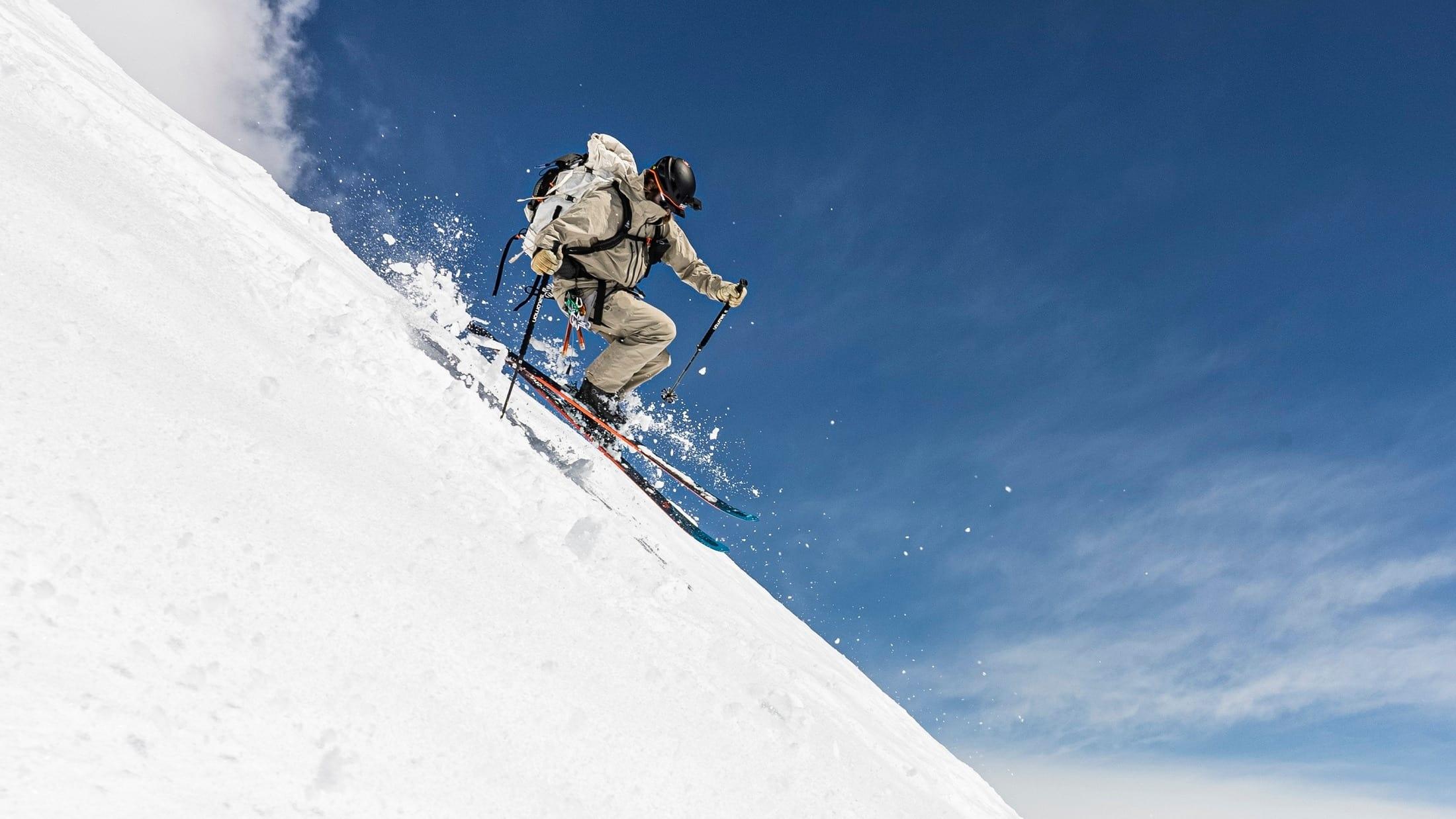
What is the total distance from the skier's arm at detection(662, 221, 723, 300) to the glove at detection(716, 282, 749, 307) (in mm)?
18

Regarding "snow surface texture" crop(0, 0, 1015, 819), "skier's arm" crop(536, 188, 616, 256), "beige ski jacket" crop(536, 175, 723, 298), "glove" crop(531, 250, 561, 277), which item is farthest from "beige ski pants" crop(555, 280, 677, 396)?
"snow surface texture" crop(0, 0, 1015, 819)

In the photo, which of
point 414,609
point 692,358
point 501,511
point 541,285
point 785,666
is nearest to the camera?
point 414,609

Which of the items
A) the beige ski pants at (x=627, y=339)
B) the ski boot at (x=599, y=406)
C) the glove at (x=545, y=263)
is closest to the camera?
the glove at (x=545, y=263)

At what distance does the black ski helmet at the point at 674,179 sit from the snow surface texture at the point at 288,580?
142 inches

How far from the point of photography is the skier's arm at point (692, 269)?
8.70 meters

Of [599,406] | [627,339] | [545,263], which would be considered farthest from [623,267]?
[599,406]

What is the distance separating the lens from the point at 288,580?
7.34 ft

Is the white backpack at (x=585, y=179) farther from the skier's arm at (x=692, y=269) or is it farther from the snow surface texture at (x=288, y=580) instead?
the snow surface texture at (x=288, y=580)

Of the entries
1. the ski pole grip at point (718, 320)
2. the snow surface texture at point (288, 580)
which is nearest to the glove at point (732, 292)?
the ski pole grip at point (718, 320)

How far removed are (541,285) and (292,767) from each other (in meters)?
6.56

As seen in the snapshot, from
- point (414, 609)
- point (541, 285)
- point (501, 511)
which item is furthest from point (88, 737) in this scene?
point (541, 285)

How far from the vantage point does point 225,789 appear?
5.20ft

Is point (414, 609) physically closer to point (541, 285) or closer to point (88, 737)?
point (88, 737)

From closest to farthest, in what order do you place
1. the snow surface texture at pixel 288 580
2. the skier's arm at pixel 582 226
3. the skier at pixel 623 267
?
the snow surface texture at pixel 288 580, the skier's arm at pixel 582 226, the skier at pixel 623 267
